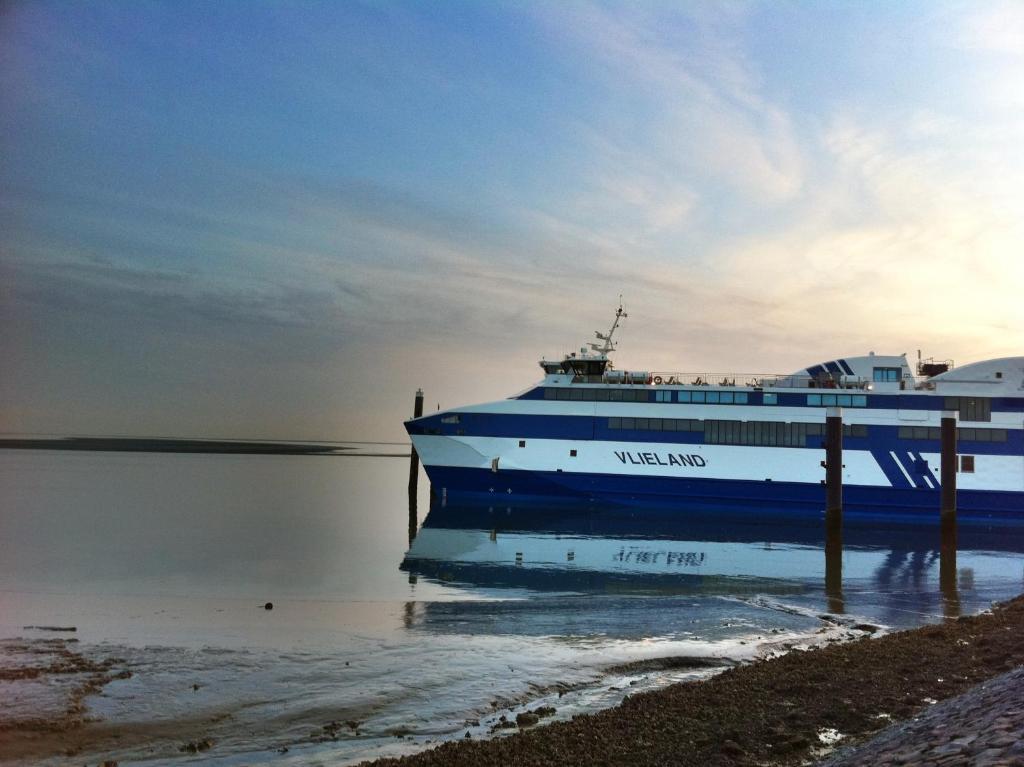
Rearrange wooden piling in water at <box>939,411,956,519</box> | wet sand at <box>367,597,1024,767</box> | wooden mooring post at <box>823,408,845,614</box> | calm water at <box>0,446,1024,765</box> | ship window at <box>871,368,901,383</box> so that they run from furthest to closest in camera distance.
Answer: ship window at <box>871,368,901,383</box> → wooden piling in water at <box>939,411,956,519</box> → wooden mooring post at <box>823,408,845,614</box> → calm water at <box>0,446,1024,765</box> → wet sand at <box>367,597,1024,767</box>

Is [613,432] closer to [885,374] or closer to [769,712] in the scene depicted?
[885,374]

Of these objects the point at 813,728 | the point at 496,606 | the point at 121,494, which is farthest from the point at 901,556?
the point at 121,494

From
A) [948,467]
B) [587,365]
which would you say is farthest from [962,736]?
[587,365]

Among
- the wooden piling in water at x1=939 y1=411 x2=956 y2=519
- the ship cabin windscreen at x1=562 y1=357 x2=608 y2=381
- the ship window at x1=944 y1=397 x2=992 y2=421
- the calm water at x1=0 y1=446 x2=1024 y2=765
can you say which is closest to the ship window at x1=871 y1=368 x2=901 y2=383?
the ship window at x1=944 y1=397 x2=992 y2=421

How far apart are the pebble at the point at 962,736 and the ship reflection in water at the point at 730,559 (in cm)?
849

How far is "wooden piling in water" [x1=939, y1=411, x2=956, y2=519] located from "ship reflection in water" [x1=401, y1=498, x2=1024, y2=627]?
4.40 ft

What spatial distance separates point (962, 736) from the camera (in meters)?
5.38

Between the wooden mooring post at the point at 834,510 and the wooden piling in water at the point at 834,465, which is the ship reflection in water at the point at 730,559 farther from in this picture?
the wooden piling in water at the point at 834,465

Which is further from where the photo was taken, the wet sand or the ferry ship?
the ferry ship

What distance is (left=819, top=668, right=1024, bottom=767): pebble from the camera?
473 cm

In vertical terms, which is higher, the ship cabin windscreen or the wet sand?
the ship cabin windscreen

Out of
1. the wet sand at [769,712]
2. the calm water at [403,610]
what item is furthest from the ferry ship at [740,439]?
the wet sand at [769,712]

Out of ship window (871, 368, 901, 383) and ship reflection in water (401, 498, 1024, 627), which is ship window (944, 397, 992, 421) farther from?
ship reflection in water (401, 498, 1024, 627)

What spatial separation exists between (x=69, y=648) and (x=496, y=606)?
8.15m
